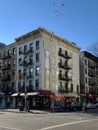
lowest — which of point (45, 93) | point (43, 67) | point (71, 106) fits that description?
point (71, 106)

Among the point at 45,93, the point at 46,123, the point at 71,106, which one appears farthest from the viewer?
the point at 45,93

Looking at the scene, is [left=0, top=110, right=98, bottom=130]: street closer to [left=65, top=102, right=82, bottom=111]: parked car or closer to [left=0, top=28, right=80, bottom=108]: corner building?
Answer: [left=65, top=102, right=82, bottom=111]: parked car

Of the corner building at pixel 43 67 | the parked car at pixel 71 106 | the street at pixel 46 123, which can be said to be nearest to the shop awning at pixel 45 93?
the corner building at pixel 43 67

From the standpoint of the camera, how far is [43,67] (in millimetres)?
55344

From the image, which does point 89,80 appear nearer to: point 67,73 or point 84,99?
point 84,99

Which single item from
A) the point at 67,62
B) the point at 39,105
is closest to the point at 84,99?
the point at 67,62

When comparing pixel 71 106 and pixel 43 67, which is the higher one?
pixel 43 67

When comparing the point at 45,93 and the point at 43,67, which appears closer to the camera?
the point at 45,93

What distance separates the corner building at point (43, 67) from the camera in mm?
55375

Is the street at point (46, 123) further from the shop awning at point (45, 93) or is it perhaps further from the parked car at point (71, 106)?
the shop awning at point (45, 93)

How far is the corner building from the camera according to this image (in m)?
55.4

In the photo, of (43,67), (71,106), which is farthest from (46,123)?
(43,67)

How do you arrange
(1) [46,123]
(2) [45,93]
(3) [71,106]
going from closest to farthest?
(1) [46,123] → (3) [71,106] → (2) [45,93]

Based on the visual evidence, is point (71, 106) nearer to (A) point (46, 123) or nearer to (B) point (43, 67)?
(B) point (43, 67)
